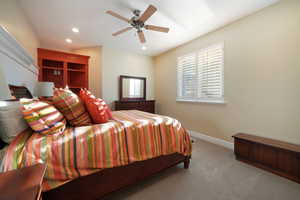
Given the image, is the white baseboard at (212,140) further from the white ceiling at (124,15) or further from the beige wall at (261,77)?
the white ceiling at (124,15)

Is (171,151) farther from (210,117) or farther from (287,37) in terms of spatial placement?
(287,37)

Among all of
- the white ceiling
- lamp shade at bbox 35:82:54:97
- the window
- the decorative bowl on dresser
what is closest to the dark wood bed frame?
lamp shade at bbox 35:82:54:97

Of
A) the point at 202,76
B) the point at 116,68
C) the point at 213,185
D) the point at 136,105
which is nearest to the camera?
the point at 213,185

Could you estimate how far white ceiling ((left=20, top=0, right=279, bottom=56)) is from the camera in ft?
6.32

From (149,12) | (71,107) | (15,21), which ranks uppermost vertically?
(149,12)

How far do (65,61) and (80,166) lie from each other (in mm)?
3260

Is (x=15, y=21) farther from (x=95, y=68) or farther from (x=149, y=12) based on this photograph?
(x=149, y=12)

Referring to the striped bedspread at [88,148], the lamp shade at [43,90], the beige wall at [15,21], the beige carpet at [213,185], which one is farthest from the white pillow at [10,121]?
the lamp shade at [43,90]

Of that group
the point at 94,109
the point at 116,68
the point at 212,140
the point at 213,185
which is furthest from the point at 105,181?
the point at 116,68

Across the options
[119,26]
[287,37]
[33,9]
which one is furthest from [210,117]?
[33,9]

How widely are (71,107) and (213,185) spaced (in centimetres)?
185

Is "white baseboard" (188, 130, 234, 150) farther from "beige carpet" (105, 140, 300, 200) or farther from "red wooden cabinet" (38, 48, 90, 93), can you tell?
"red wooden cabinet" (38, 48, 90, 93)

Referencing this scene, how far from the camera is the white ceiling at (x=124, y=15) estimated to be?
1928 mm

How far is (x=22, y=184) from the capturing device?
54 cm
